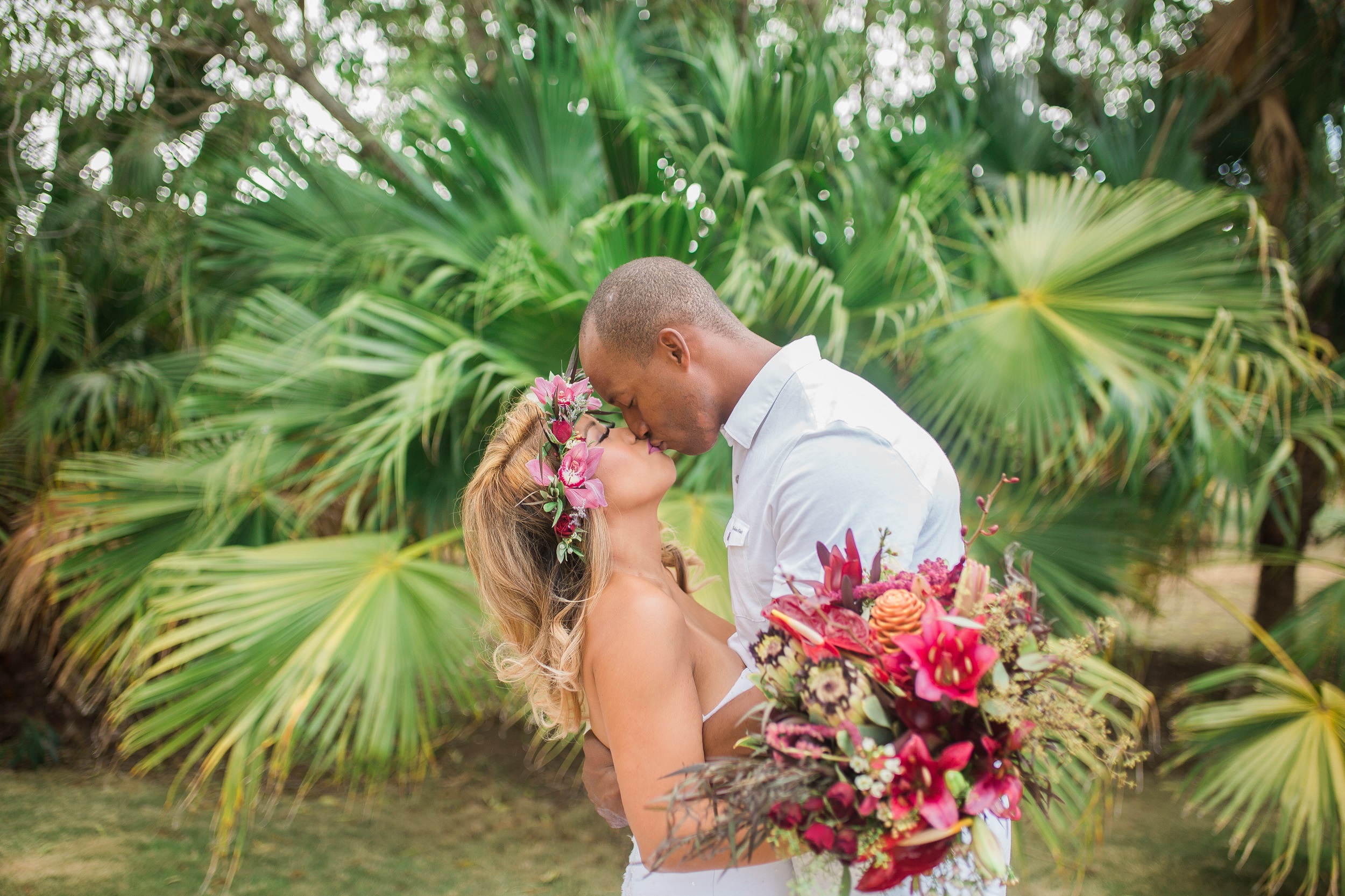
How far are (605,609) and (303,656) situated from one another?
1.56m

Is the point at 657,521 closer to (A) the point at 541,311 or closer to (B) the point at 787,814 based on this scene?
(B) the point at 787,814

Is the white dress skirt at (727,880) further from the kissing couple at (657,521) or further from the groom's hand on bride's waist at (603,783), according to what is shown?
the groom's hand on bride's waist at (603,783)

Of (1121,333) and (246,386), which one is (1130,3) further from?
(246,386)

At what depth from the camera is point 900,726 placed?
1200 millimetres

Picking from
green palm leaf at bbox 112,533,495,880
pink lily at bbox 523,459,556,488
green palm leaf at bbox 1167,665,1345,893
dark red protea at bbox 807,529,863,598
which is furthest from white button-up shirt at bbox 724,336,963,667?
green palm leaf at bbox 1167,665,1345,893

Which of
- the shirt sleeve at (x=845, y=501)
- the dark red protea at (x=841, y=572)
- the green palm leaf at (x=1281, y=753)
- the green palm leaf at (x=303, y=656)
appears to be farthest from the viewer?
the green palm leaf at (x=1281, y=753)

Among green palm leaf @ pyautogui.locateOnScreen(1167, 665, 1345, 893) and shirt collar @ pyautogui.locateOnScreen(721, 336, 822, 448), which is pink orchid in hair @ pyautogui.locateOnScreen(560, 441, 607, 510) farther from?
green palm leaf @ pyautogui.locateOnScreen(1167, 665, 1345, 893)

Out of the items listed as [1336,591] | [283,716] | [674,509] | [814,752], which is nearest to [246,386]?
[283,716]

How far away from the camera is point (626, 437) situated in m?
1.95

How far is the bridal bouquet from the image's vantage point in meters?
1.15

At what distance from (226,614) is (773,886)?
83.0 inches

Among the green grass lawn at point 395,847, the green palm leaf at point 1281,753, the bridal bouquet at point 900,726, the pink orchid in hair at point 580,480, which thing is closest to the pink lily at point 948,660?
the bridal bouquet at point 900,726

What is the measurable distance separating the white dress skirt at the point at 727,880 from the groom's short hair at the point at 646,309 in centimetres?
72

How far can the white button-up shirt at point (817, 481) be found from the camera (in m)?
1.45
